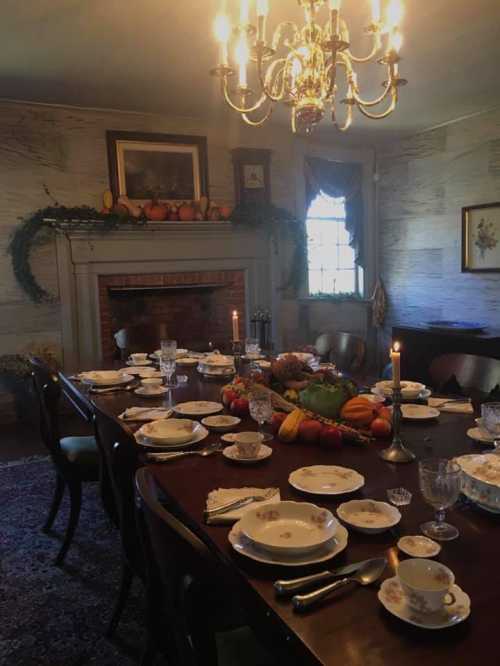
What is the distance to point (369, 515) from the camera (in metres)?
1.17

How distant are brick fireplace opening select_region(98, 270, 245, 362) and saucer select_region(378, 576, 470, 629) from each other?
3.95m

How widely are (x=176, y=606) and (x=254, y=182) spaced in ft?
15.3

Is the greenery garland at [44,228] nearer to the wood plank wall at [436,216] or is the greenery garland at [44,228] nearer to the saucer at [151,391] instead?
the saucer at [151,391]

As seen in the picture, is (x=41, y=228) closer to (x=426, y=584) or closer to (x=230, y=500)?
(x=230, y=500)

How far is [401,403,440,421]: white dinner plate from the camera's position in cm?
190

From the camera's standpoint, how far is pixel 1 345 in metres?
4.39

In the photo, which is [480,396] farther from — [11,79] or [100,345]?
[11,79]

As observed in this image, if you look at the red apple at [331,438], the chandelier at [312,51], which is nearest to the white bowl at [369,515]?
the red apple at [331,438]

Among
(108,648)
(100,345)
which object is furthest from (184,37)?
(108,648)

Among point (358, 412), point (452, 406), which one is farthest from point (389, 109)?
point (358, 412)

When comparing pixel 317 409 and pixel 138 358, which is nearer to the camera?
pixel 317 409

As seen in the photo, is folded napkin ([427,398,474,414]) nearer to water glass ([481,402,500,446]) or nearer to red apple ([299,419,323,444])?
water glass ([481,402,500,446])

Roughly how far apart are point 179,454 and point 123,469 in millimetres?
165

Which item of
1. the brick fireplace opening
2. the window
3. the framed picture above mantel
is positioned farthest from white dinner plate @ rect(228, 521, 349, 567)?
the window
